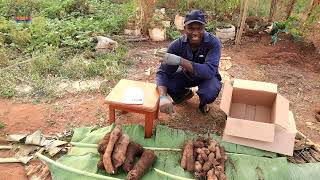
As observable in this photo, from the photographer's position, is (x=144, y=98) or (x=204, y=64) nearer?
(x=144, y=98)

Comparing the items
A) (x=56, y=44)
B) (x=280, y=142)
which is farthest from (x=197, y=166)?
(x=56, y=44)

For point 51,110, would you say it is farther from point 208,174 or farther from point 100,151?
point 208,174

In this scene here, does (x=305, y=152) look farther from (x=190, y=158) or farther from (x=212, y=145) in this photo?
(x=190, y=158)

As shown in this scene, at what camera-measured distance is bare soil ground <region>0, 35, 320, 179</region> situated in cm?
421

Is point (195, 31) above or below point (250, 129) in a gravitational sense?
above

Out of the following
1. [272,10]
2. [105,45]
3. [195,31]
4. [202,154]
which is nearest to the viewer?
[202,154]

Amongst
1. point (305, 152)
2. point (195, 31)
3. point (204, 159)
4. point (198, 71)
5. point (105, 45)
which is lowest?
point (305, 152)

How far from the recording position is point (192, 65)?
384 cm

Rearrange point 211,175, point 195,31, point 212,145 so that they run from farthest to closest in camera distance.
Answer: point 195,31 → point 212,145 → point 211,175

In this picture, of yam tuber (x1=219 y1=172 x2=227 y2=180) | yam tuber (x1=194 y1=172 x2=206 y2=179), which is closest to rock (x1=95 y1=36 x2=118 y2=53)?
yam tuber (x1=194 y1=172 x2=206 y2=179)

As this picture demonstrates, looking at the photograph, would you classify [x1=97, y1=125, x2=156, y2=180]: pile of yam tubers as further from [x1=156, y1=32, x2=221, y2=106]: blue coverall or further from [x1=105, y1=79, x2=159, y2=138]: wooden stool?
[x1=156, y1=32, x2=221, y2=106]: blue coverall

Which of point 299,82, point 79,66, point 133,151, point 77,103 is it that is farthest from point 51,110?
point 299,82

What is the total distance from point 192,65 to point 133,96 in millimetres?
750

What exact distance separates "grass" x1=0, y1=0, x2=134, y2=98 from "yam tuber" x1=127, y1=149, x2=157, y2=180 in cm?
211
